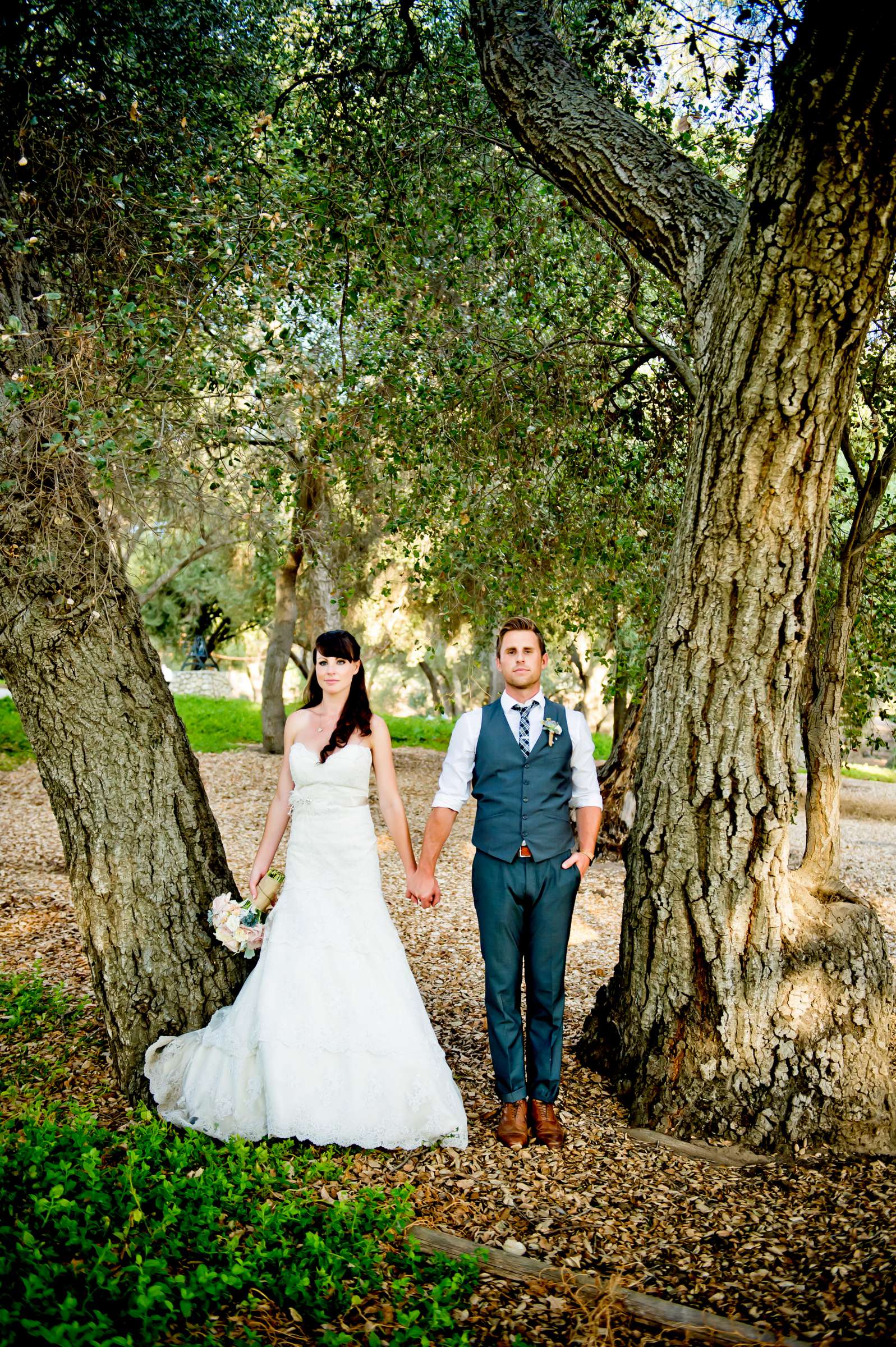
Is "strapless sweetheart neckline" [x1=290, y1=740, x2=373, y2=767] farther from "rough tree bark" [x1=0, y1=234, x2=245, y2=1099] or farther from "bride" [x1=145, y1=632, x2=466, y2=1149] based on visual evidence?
"rough tree bark" [x1=0, y1=234, x2=245, y2=1099]

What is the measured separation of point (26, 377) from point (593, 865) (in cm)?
768

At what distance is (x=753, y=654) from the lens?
374cm

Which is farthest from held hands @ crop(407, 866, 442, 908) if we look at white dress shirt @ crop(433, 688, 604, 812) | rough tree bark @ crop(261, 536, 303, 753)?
rough tree bark @ crop(261, 536, 303, 753)

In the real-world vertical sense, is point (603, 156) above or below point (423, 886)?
above

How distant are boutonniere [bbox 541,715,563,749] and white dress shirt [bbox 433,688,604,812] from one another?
37 mm

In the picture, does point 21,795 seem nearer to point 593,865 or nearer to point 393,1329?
point 593,865

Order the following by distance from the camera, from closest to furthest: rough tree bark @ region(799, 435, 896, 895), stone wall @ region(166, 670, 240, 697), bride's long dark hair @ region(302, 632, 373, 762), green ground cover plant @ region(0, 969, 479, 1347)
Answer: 1. green ground cover plant @ region(0, 969, 479, 1347)
2. bride's long dark hair @ region(302, 632, 373, 762)
3. rough tree bark @ region(799, 435, 896, 895)
4. stone wall @ region(166, 670, 240, 697)

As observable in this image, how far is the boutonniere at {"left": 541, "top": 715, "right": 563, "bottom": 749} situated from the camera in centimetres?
386

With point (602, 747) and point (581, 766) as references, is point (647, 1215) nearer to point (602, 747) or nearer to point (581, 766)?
point (581, 766)

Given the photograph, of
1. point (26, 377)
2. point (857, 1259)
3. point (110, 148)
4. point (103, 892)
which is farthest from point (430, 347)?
point (857, 1259)

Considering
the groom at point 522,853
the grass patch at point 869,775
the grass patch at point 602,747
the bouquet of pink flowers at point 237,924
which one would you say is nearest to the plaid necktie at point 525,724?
the groom at point 522,853

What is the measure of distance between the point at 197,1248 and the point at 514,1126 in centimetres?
147

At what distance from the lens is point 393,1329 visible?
8.57 ft

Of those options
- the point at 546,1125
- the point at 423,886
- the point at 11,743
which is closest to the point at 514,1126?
the point at 546,1125
